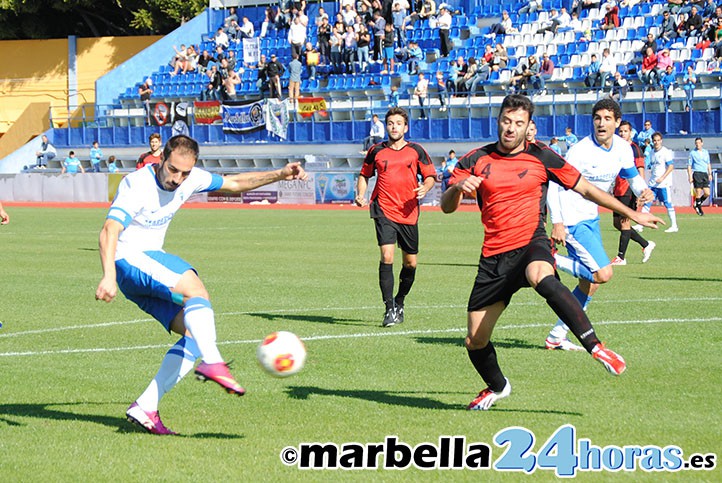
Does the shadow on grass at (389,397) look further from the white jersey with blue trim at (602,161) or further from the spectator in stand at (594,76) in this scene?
the spectator in stand at (594,76)

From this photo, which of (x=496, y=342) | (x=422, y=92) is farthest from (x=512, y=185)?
(x=422, y=92)

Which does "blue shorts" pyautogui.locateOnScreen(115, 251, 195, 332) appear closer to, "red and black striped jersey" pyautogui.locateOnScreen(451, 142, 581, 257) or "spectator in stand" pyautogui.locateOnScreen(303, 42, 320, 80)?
"red and black striped jersey" pyautogui.locateOnScreen(451, 142, 581, 257)

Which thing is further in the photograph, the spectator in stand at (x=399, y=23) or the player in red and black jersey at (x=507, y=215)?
the spectator in stand at (x=399, y=23)

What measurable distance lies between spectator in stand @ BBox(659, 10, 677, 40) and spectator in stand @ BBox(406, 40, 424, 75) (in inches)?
376

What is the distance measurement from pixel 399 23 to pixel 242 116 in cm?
749

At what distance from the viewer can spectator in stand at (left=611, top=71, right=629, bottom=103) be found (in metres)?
36.1

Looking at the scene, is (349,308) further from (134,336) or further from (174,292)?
(174,292)

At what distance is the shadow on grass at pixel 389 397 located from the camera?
7.27 metres

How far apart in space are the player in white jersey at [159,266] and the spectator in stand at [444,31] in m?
36.4

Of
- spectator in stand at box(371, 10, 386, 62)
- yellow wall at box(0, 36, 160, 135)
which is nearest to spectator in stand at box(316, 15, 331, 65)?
spectator in stand at box(371, 10, 386, 62)

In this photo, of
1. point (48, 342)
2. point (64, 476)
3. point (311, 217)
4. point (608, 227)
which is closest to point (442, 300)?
point (48, 342)

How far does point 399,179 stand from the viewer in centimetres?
1220

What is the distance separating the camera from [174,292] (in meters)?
6.74

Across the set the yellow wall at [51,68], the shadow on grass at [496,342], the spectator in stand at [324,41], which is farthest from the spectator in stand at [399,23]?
the shadow on grass at [496,342]
